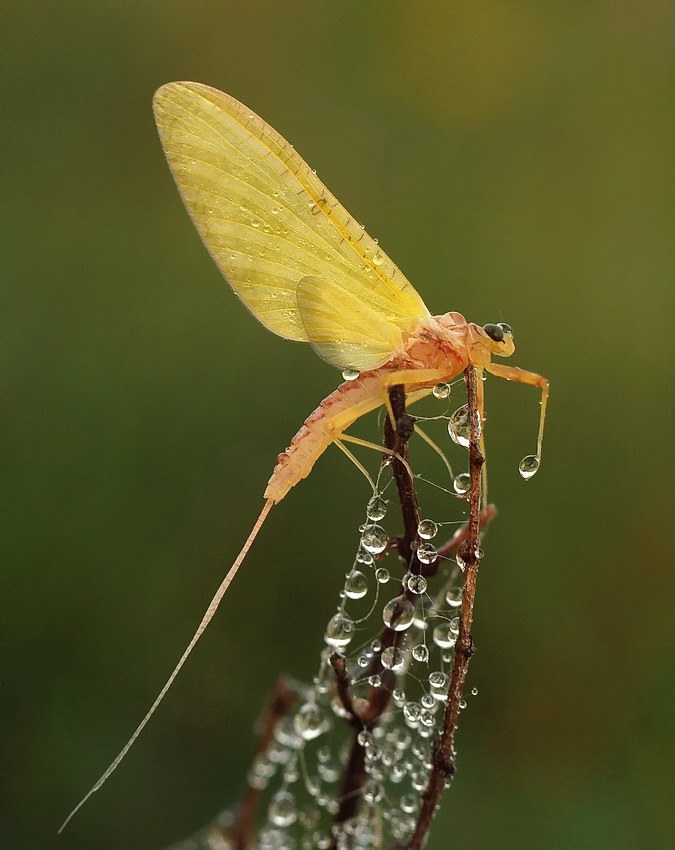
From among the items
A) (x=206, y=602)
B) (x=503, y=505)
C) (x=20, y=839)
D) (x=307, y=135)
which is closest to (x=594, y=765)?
(x=503, y=505)

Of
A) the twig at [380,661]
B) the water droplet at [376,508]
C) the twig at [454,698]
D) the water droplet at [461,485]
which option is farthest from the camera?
the water droplet at [376,508]

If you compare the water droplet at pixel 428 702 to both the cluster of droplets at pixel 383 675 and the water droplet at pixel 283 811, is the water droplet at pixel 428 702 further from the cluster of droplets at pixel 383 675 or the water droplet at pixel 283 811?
the water droplet at pixel 283 811

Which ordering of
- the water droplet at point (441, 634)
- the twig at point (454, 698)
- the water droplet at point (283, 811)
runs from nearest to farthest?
the twig at point (454, 698) < the water droplet at point (441, 634) < the water droplet at point (283, 811)

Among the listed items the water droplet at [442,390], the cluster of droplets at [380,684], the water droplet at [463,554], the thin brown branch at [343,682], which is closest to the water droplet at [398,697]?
the cluster of droplets at [380,684]

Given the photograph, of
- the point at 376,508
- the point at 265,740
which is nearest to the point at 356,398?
the point at 376,508

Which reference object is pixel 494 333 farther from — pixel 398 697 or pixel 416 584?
pixel 398 697

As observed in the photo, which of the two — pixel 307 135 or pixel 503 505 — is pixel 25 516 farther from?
pixel 307 135

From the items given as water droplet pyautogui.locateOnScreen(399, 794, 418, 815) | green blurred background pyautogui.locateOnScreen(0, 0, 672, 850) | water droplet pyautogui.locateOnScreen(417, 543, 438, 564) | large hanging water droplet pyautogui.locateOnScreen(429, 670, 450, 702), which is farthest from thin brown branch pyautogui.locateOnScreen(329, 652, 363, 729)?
green blurred background pyautogui.locateOnScreen(0, 0, 672, 850)

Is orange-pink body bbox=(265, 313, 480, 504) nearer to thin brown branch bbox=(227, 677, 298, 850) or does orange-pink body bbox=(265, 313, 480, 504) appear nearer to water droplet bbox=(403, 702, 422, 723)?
thin brown branch bbox=(227, 677, 298, 850)
